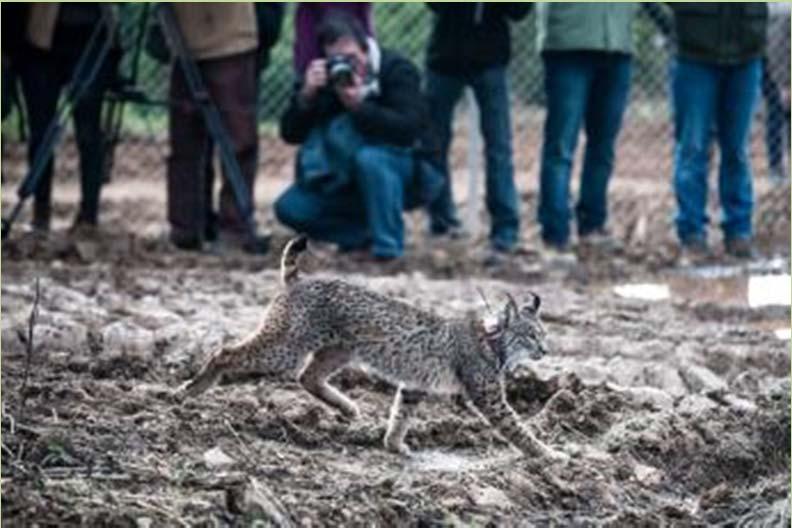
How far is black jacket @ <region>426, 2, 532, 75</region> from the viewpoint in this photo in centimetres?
1199

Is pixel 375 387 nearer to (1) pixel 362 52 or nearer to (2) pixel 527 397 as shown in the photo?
(2) pixel 527 397

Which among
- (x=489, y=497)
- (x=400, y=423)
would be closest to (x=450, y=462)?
(x=400, y=423)

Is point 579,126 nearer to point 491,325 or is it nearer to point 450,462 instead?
point 491,325

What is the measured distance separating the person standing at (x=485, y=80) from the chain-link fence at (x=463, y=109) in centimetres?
325

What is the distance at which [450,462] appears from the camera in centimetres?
639

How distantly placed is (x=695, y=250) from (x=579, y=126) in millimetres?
981

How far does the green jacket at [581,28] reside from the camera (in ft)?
39.0

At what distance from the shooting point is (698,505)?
6.11 meters

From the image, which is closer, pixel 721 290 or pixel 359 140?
pixel 721 290

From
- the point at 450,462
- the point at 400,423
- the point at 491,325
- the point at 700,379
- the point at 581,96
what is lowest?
the point at 700,379

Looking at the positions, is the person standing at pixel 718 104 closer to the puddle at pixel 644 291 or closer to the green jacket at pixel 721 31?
the green jacket at pixel 721 31

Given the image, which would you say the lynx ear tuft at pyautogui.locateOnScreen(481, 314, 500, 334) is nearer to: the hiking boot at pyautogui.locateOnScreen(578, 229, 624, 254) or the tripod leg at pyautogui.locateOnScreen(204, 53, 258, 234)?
the tripod leg at pyautogui.locateOnScreen(204, 53, 258, 234)

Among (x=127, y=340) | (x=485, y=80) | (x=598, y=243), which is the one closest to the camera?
(x=127, y=340)

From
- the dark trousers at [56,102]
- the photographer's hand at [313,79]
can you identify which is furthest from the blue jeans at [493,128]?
the dark trousers at [56,102]
